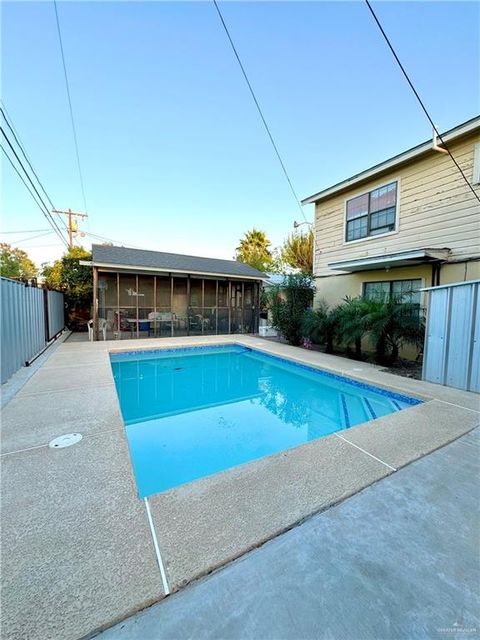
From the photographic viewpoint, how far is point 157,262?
36.2ft

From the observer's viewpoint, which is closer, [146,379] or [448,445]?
[448,445]

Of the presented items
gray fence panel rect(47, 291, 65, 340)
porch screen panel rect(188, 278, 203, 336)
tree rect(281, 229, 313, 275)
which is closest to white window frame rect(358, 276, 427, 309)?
porch screen panel rect(188, 278, 203, 336)

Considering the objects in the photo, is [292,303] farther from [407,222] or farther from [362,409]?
[362,409]

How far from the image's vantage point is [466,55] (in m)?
5.27

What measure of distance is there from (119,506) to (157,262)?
9.96m

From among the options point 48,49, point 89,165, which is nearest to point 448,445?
point 48,49

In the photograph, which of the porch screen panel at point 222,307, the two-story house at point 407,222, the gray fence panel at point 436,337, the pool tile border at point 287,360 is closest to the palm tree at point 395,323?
the two-story house at point 407,222

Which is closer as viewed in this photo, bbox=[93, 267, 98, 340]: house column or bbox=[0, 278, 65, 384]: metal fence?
bbox=[0, 278, 65, 384]: metal fence

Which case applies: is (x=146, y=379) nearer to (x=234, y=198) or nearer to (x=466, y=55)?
(x=466, y=55)

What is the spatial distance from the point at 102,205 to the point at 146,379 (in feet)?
45.3

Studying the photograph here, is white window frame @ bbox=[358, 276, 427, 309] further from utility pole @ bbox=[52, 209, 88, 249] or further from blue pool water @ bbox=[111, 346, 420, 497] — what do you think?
utility pole @ bbox=[52, 209, 88, 249]

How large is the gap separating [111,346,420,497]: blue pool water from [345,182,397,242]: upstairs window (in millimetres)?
4463

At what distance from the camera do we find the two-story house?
246 inches

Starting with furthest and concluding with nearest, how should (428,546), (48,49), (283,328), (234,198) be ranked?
(234,198) → (283,328) → (48,49) → (428,546)
